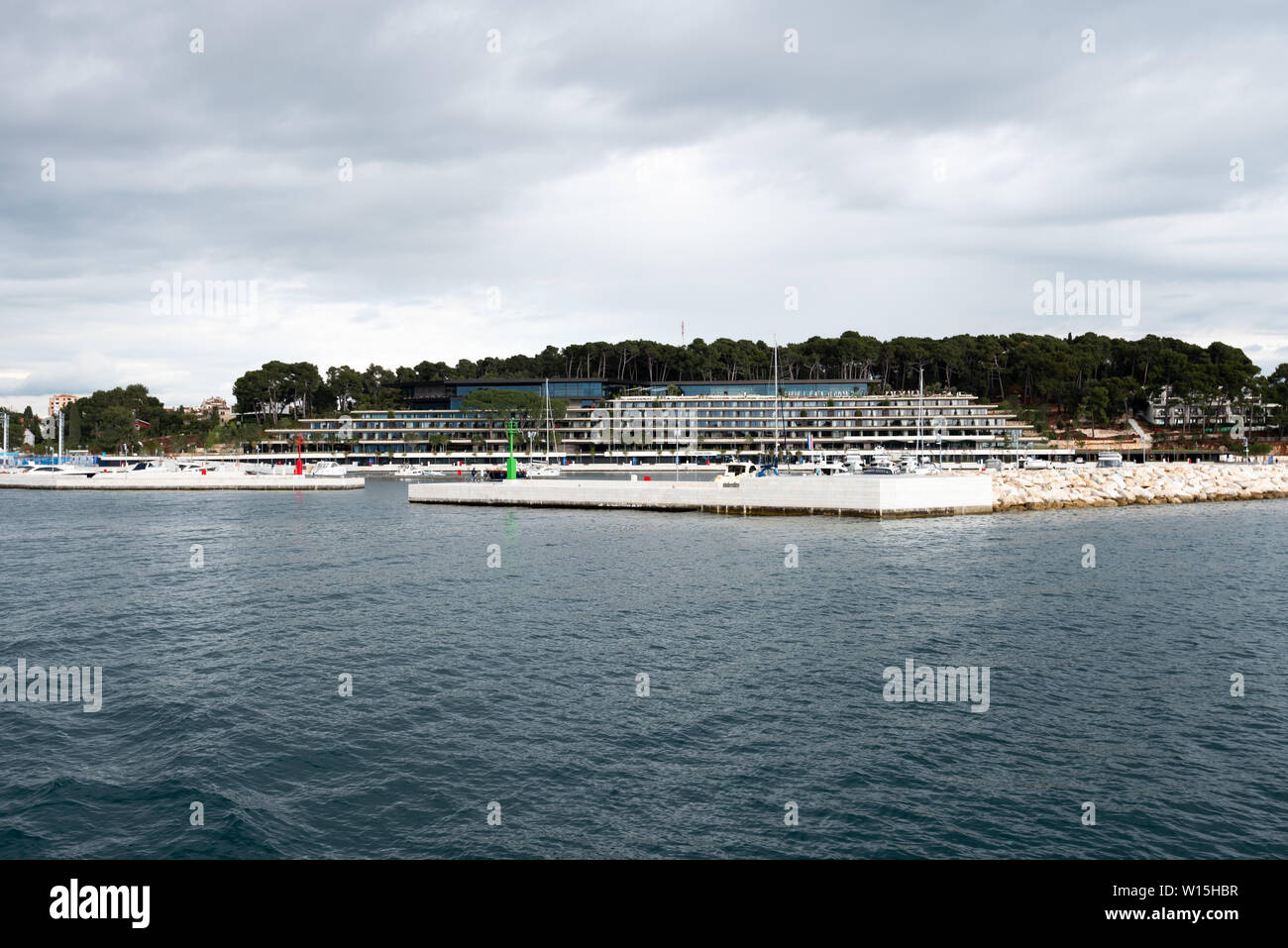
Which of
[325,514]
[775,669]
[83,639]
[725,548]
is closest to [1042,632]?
[775,669]

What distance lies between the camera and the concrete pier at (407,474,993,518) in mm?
70688

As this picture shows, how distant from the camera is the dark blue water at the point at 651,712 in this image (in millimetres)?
16203

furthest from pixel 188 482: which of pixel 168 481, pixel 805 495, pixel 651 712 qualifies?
pixel 651 712

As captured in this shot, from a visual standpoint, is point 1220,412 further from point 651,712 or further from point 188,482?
point 651,712

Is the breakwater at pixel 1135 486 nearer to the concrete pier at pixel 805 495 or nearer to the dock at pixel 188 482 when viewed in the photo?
the concrete pier at pixel 805 495

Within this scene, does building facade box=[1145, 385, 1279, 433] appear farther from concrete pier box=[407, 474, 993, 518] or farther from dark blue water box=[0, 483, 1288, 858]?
dark blue water box=[0, 483, 1288, 858]

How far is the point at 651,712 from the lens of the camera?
22.4 m

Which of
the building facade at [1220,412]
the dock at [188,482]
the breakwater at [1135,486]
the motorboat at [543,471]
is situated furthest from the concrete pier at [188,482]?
the building facade at [1220,412]

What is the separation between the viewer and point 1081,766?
19047mm

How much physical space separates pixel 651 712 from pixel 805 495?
52885mm

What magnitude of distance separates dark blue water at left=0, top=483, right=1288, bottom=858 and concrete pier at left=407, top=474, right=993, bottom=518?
2178 centimetres

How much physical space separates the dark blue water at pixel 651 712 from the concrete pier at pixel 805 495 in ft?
71.5
